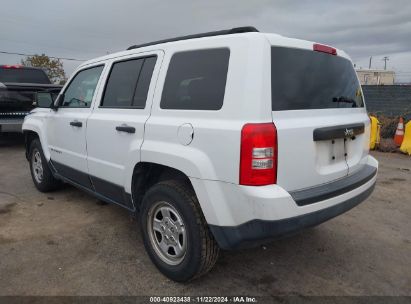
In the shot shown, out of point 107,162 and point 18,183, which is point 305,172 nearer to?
point 107,162

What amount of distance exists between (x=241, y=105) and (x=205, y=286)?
4.94 feet

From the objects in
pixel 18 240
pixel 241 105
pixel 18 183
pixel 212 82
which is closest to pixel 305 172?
pixel 241 105

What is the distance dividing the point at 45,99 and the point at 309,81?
3.74 metres

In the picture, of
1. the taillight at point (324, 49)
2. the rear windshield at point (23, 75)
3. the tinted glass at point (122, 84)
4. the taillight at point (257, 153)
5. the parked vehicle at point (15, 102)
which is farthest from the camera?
the rear windshield at point (23, 75)

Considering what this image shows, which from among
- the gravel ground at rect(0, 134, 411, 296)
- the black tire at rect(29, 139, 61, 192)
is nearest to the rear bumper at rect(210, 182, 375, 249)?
the gravel ground at rect(0, 134, 411, 296)

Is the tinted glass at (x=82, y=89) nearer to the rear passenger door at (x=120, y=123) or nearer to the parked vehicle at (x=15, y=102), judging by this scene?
the rear passenger door at (x=120, y=123)

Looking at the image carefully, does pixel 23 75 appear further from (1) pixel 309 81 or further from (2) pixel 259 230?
(2) pixel 259 230

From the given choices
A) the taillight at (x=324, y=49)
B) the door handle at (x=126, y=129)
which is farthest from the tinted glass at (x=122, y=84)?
the taillight at (x=324, y=49)

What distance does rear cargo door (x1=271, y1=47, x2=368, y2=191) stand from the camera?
2.49 meters

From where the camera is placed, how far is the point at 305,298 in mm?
2807

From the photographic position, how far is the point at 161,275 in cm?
312

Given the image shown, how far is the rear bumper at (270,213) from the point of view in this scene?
92.9 inches

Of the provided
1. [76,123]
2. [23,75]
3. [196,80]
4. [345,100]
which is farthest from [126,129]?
[23,75]

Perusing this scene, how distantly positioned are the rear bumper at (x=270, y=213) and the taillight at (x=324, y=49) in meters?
1.09
